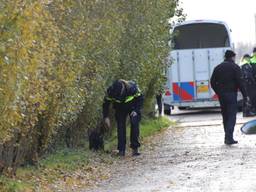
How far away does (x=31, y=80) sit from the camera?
8914 millimetres

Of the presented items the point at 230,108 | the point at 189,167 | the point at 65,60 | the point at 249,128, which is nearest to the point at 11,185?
the point at 65,60

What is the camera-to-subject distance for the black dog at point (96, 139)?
1451 cm

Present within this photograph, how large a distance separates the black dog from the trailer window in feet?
42.6

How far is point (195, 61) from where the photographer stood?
27203mm

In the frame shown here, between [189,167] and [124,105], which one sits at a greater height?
[124,105]

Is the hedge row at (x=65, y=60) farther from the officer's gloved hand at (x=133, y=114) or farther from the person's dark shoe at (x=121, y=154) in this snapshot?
the person's dark shoe at (x=121, y=154)

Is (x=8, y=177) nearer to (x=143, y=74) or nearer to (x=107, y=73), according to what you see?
(x=107, y=73)

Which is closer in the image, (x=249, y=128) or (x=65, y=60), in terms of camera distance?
(x=65, y=60)

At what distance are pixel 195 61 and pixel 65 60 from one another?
16.7m

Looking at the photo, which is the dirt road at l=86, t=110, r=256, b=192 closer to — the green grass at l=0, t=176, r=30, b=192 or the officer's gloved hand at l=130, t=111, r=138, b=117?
the officer's gloved hand at l=130, t=111, r=138, b=117

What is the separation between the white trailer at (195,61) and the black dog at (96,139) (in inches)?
488

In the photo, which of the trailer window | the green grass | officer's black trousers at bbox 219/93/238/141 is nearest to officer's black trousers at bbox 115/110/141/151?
officer's black trousers at bbox 219/93/238/141

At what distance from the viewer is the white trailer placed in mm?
27141

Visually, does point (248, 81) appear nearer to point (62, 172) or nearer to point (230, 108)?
point (230, 108)
